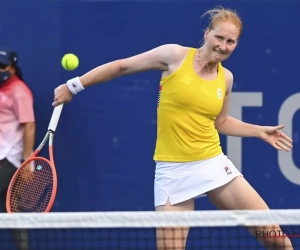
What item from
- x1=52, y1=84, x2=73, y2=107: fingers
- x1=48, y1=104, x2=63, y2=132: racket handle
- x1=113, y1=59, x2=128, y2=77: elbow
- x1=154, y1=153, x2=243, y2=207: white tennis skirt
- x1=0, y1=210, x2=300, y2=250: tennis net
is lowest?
x1=0, y1=210, x2=300, y2=250: tennis net

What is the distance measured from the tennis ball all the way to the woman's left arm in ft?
3.78

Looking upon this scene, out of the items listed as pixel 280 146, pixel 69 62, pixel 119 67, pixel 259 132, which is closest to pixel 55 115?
pixel 119 67

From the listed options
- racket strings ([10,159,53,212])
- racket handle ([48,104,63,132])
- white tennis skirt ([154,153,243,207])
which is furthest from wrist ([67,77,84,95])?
racket strings ([10,159,53,212])

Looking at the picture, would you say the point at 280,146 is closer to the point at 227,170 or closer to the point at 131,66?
the point at 227,170

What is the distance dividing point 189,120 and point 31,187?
144cm

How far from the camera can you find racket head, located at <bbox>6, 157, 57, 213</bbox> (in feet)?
18.1

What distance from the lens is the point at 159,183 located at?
466cm

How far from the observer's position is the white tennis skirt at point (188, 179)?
4.59 meters

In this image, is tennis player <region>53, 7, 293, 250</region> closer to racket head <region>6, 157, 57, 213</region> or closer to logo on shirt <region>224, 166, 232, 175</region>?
logo on shirt <region>224, 166, 232, 175</region>

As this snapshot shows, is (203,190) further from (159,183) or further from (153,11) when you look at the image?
(153,11)

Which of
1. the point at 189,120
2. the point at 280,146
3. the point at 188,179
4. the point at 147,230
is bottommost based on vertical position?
the point at 147,230

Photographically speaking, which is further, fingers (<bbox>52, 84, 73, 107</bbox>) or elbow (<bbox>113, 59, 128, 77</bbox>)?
elbow (<bbox>113, 59, 128, 77</bbox>)

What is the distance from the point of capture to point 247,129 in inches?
192

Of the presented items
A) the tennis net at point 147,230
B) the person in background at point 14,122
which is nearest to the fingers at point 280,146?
the tennis net at point 147,230
